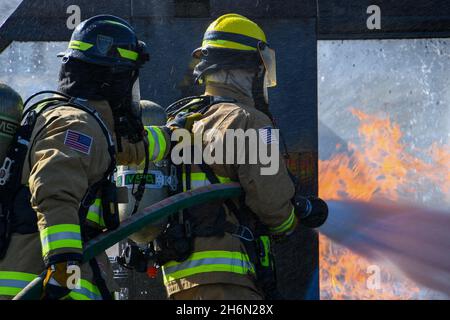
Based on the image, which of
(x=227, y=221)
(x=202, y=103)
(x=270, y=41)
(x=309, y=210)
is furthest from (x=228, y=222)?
(x=270, y=41)

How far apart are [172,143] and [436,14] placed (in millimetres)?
2784

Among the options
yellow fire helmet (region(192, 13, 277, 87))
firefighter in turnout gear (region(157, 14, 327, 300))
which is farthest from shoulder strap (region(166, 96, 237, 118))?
yellow fire helmet (region(192, 13, 277, 87))

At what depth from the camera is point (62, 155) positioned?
120 inches

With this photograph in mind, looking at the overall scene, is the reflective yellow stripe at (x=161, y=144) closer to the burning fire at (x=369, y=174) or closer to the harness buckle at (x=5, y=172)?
the harness buckle at (x=5, y=172)

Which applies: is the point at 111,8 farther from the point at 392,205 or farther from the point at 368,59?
the point at 392,205

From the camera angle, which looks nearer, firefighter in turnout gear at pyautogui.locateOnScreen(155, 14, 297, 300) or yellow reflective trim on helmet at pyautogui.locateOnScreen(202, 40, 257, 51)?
firefighter in turnout gear at pyautogui.locateOnScreen(155, 14, 297, 300)

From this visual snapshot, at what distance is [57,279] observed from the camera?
297cm

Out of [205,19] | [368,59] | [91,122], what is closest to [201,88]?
[205,19]

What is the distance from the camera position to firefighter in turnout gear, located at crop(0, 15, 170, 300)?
9.80ft

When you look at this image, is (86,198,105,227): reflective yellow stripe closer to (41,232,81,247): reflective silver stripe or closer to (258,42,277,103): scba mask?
(41,232,81,247): reflective silver stripe

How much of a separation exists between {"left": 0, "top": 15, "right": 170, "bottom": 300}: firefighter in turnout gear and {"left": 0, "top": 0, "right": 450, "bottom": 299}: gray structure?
2.13 meters

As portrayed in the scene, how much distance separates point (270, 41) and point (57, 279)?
3237 mm
